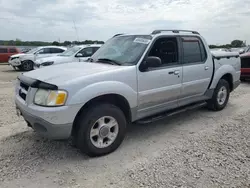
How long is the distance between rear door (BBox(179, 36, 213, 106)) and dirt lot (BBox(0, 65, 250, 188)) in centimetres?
65

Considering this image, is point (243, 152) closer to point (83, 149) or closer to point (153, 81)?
point (153, 81)

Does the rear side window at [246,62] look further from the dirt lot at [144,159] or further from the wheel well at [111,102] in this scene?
the wheel well at [111,102]

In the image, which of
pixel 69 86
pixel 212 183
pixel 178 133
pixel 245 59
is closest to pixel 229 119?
pixel 178 133

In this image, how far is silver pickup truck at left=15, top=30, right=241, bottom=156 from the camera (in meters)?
3.12

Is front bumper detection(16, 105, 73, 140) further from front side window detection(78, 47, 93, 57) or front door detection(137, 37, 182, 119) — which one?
front side window detection(78, 47, 93, 57)

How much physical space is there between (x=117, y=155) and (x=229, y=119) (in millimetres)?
2874

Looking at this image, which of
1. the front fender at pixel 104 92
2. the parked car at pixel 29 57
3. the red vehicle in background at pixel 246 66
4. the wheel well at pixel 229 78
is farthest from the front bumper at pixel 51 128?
the parked car at pixel 29 57

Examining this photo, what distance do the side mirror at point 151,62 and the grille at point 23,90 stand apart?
181 cm

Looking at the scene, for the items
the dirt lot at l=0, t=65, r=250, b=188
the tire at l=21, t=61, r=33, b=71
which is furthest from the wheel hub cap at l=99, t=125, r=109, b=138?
the tire at l=21, t=61, r=33, b=71

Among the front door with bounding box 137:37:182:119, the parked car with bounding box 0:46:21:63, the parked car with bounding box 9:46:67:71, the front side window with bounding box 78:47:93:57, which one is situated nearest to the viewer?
the front door with bounding box 137:37:182:119

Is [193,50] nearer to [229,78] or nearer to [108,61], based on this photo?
[229,78]

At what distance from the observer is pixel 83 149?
3.36 m

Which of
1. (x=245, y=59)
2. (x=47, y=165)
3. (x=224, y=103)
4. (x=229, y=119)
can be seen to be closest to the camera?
(x=47, y=165)

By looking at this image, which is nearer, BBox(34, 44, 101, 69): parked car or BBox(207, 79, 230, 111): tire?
BBox(207, 79, 230, 111): tire
